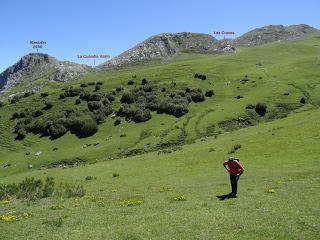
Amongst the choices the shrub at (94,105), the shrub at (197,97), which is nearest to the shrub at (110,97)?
the shrub at (94,105)

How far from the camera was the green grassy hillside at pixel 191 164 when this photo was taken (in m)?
22.5

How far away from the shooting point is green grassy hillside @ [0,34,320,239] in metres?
22.5

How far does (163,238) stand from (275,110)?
79865mm

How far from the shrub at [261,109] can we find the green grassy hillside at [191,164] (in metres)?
2.09

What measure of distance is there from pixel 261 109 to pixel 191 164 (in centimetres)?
4437

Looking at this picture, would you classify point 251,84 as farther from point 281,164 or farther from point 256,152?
point 281,164

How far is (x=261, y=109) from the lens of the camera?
9444 cm

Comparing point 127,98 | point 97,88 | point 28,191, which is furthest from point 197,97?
point 28,191

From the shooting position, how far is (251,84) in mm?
115062

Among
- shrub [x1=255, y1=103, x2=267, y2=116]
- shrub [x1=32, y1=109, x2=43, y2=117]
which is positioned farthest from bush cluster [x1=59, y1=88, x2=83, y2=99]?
shrub [x1=255, y1=103, x2=267, y2=116]

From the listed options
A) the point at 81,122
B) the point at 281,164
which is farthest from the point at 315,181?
the point at 81,122

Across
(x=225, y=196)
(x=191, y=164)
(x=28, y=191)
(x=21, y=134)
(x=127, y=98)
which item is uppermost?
(x=127, y=98)

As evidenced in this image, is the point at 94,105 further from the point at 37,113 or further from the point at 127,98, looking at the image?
the point at 37,113

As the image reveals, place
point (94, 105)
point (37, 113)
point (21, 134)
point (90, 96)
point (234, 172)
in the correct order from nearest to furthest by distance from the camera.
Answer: point (234, 172) < point (21, 134) < point (94, 105) < point (37, 113) < point (90, 96)
